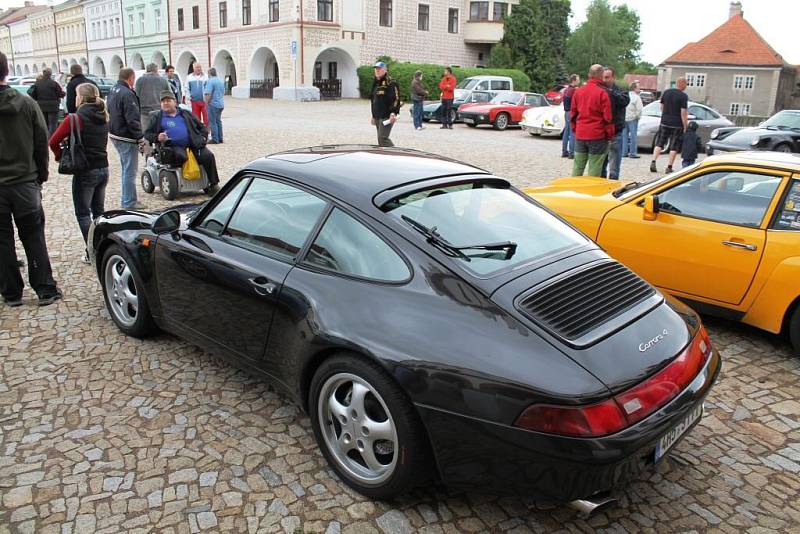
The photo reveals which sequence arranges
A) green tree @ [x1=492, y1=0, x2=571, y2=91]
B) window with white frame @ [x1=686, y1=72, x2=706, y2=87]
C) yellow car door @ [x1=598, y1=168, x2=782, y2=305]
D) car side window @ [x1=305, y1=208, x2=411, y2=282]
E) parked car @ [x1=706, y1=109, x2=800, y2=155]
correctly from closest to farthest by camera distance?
car side window @ [x1=305, y1=208, x2=411, y2=282], yellow car door @ [x1=598, y1=168, x2=782, y2=305], parked car @ [x1=706, y1=109, x2=800, y2=155], green tree @ [x1=492, y1=0, x2=571, y2=91], window with white frame @ [x1=686, y1=72, x2=706, y2=87]

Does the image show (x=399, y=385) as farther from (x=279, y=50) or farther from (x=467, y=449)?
(x=279, y=50)

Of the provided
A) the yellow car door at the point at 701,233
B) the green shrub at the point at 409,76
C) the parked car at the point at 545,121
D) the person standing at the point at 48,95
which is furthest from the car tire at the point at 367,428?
the green shrub at the point at 409,76

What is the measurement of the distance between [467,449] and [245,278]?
1568 millimetres

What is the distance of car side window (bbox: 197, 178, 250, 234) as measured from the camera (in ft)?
12.7

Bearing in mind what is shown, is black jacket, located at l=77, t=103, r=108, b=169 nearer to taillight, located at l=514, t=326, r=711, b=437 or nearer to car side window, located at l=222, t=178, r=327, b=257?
car side window, located at l=222, t=178, r=327, b=257

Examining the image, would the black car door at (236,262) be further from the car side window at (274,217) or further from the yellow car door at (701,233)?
the yellow car door at (701,233)

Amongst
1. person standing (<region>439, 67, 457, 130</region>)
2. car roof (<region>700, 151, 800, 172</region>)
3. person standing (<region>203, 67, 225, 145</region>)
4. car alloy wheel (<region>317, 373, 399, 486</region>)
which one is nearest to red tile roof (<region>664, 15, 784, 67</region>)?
person standing (<region>439, 67, 457, 130</region>)

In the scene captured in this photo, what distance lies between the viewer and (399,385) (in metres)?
2.73

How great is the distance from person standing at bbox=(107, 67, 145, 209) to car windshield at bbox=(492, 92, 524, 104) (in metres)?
17.2

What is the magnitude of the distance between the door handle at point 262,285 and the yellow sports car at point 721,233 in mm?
3153

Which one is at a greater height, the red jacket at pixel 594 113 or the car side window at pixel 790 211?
the red jacket at pixel 594 113

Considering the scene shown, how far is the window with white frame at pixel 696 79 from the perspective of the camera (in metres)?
65.2

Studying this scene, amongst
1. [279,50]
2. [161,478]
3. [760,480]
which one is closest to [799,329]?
[760,480]

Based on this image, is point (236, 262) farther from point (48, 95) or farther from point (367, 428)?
point (48, 95)
